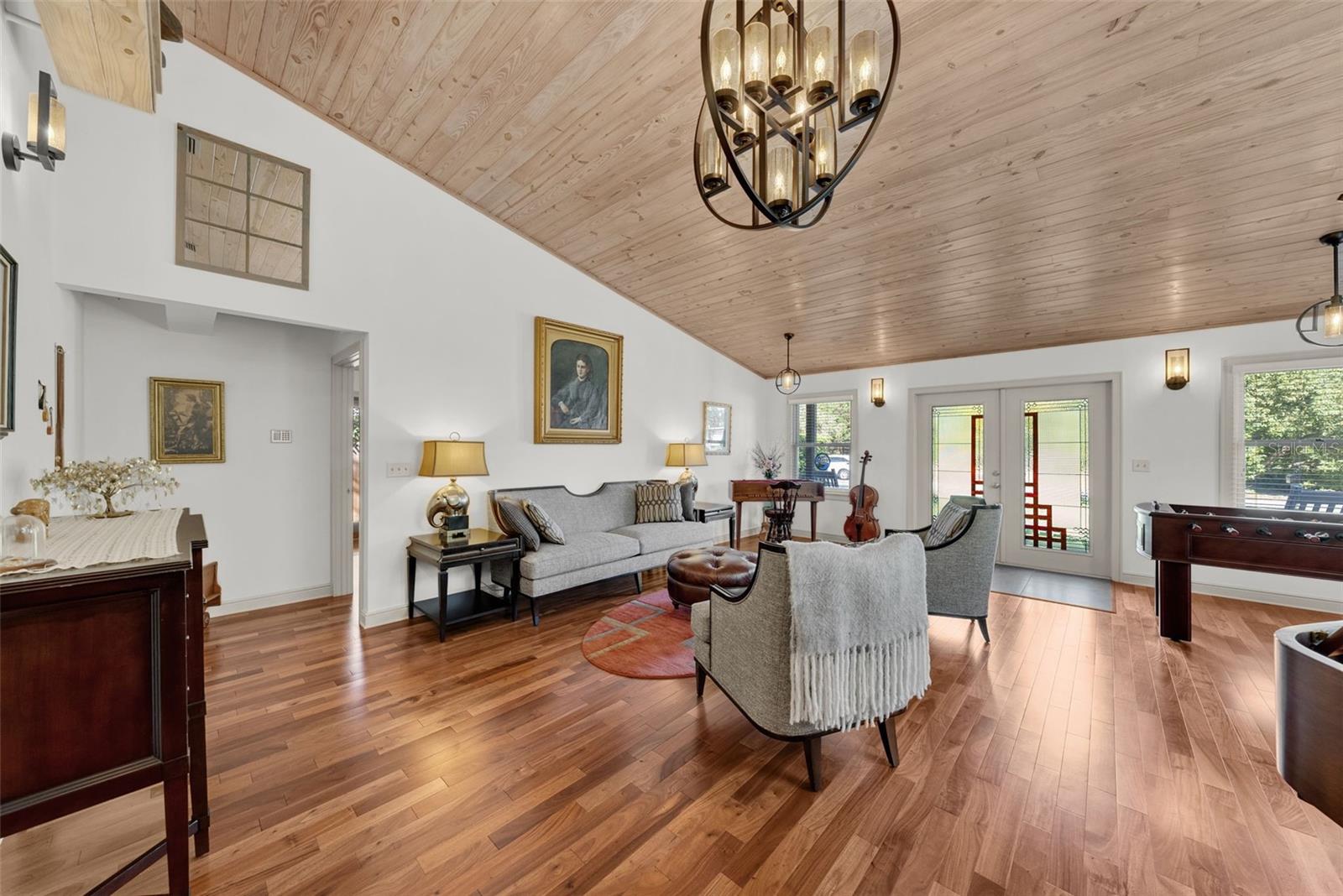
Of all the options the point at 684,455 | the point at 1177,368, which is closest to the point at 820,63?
the point at 684,455

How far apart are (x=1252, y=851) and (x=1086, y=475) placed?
422 centimetres

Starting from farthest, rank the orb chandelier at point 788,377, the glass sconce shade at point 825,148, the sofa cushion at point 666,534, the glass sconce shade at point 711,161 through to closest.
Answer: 1. the orb chandelier at point 788,377
2. the sofa cushion at point 666,534
3. the glass sconce shade at point 711,161
4. the glass sconce shade at point 825,148

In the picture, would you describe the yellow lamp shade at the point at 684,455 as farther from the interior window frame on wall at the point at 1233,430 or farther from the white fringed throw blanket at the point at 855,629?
the interior window frame on wall at the point at 1233,430

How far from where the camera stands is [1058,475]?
515 centimetres

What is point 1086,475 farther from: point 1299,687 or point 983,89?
point 1299,687

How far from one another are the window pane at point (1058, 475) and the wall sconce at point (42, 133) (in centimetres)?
685

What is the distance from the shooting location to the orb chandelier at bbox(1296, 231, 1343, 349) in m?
2.89

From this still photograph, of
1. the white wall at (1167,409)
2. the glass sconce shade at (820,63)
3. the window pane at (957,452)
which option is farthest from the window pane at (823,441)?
the glass sconce shade at (820,63)

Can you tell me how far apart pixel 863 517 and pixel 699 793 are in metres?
4.15

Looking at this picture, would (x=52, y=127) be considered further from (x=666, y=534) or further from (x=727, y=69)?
(x=666, y=534)

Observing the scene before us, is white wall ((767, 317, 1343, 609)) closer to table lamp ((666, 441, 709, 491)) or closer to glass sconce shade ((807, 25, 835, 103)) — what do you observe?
table lamp ((666, 441, 709, 491))

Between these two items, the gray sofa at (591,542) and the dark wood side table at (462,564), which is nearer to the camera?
the dark wood side table at (462,564)

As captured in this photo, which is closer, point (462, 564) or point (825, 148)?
point (825, 148)

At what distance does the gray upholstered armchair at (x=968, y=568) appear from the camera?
3.25 m
